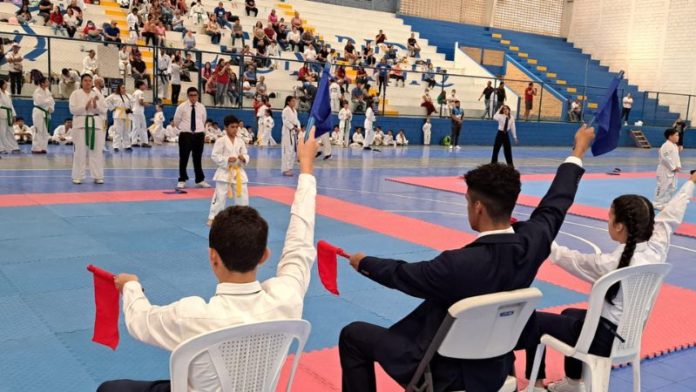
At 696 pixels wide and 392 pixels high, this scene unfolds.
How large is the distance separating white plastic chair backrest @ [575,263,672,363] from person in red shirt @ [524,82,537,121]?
26695 mm

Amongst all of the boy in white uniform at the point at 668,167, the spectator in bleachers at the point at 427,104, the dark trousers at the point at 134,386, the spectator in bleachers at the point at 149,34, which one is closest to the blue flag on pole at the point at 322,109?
the dark trousers at the point at 134,386

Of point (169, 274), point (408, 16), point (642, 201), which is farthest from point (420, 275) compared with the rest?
point (408, 16)

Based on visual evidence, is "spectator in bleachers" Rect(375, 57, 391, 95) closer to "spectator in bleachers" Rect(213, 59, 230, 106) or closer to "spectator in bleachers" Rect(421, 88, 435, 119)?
"spectator in bleachers" Rect(421, 88, 435, 119)

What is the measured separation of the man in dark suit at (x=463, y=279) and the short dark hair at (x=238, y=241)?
70 centimetres

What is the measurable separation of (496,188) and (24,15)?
881 inches

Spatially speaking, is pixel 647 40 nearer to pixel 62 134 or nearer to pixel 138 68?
pixel 138 68

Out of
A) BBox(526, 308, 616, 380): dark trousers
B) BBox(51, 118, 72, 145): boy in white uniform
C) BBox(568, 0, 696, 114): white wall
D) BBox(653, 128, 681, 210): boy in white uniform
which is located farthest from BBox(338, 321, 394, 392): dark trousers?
BBox(568, 0, 696, 114): white wall

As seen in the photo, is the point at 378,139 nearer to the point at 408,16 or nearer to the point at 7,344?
the point at 408,16

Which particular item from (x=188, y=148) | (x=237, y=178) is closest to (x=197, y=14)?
(x=188, y=148)

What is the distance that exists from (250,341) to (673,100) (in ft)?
121

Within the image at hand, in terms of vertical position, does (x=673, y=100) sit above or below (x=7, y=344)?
above

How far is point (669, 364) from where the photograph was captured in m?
4.88

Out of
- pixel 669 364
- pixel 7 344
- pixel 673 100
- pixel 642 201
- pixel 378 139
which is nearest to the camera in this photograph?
pixel 642 201

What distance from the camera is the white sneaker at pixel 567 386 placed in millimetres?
4176
